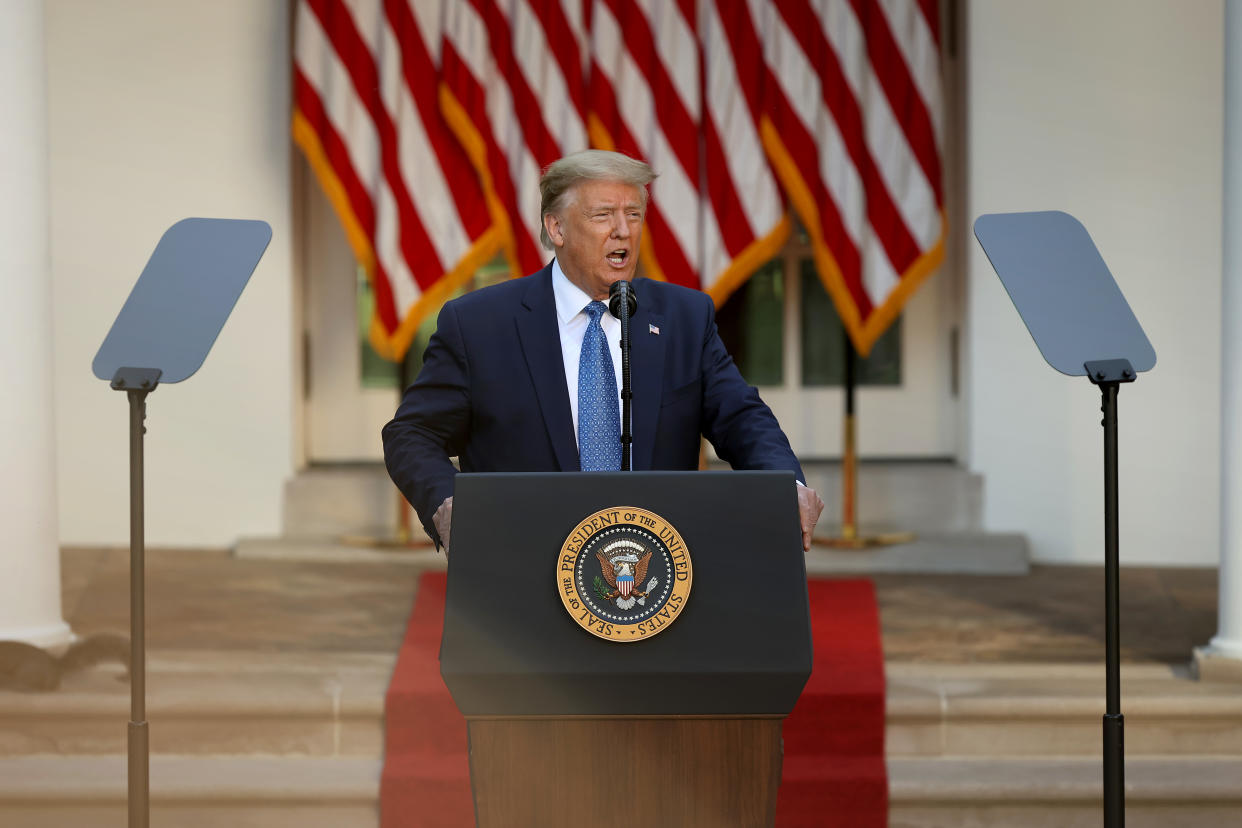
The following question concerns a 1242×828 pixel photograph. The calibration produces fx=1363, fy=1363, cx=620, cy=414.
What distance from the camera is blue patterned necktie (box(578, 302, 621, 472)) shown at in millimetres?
2238

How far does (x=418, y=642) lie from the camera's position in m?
4.16

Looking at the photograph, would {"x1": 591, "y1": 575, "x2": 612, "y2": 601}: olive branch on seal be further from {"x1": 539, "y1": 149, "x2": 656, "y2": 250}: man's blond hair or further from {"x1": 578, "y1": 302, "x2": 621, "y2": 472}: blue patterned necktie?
{"x1": 539, "y1": 149, "x2": 656, "y2": 250}: man's blond hair

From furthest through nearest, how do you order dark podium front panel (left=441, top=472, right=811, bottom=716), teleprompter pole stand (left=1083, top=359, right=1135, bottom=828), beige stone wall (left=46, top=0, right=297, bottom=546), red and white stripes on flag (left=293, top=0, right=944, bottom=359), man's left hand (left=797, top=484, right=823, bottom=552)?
beige stone wall (left=46, top=0, right=297, bottom=546) < red and white stripes on flag (left=293, top=0, right=944, bottom=359) < teleprompter pole stand (left=1083, top=359, right=1135, bottom=828) < man's left hand (left=797, top=484, right=823, bottom=552) < dark podium front panel (left=441, top=472, right=811, bottom=716)

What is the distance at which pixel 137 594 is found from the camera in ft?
7.84

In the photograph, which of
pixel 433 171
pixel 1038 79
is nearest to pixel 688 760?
pixel 433 171

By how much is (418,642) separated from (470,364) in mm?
2057

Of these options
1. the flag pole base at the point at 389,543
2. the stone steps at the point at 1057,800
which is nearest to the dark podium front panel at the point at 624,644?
the stone steps at the point at 1057,800

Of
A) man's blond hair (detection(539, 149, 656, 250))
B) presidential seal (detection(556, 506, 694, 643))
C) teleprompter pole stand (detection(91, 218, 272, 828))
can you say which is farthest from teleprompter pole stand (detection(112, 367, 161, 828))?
presidential seal (detection(556, 506, 694, 643))

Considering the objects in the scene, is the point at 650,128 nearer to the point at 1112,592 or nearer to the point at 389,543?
the point at 389,543

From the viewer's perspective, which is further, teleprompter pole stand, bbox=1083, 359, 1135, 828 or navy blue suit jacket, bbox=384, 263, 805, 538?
teleprompter pole stand, bbox=1083, 359, 1135, 828

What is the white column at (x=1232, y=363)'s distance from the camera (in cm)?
391

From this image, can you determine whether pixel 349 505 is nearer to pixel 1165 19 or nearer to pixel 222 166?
pixel 222 166

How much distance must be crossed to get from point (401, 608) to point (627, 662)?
129 inches

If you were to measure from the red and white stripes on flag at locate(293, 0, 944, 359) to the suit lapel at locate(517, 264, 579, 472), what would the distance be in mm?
3250
